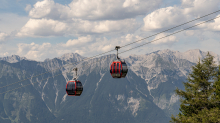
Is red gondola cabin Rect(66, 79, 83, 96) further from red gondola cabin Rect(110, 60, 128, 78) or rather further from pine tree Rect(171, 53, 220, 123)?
pine tree Rect(171, 53, 220, 123)

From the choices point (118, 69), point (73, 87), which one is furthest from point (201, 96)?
point (73, 87)

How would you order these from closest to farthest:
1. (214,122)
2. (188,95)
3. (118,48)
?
(118,48)
(214,122)
(188,95)

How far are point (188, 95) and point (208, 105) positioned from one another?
152 inches

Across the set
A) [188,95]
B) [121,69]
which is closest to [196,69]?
[188,95]

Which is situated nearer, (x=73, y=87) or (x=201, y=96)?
(x=73, y=87)

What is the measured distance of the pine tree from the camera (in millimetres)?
42181

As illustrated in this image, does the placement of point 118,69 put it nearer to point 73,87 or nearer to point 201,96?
point 73,87

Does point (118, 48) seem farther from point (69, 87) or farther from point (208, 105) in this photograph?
point (208, 105)

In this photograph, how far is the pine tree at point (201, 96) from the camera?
42181 mm

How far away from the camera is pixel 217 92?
149 feet

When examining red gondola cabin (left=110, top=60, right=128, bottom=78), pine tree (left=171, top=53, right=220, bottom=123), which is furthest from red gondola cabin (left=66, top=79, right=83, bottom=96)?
pine tree (left=171, top=53, right=220, bottom=123)

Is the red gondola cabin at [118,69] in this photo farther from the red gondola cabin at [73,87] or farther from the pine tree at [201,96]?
the pine tree at [201,96]

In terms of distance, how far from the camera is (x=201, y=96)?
45.4 m

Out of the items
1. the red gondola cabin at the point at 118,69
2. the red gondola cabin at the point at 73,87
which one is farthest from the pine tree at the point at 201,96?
the red gondola cabin at the point at 73,87
